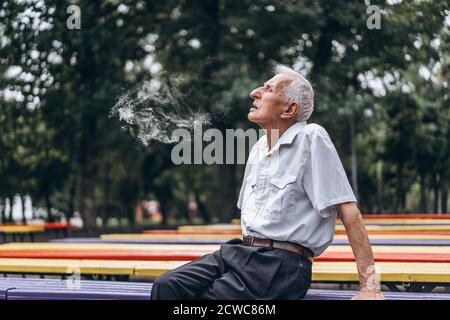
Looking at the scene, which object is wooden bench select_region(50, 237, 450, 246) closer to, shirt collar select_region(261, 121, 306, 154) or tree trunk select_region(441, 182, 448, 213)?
shirt collar select_region(261, 121, 306, 154)

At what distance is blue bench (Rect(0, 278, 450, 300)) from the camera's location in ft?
9.66

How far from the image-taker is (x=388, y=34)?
37.7 feet

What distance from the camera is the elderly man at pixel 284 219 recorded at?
269 cm

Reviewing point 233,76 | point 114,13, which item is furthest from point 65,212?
point 233,76

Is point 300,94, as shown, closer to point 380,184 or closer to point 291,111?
point 291,111

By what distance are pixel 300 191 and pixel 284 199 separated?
0.23 feet

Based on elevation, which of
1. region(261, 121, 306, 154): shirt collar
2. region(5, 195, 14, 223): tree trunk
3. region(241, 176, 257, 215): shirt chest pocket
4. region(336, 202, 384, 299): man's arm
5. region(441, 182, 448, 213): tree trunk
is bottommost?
region(5, 195, 14, 223): tree trunk

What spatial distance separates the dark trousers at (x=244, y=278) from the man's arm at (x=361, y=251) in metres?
0.23

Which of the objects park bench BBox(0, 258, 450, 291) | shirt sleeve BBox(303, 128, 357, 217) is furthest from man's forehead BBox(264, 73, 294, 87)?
park bench BBox(0, 258, 450, 291)

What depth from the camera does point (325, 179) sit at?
2.70 m

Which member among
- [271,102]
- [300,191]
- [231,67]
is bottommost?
[300,191]

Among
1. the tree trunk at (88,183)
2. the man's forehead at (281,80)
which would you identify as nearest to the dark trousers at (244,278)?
the man's forehead at (281,80)

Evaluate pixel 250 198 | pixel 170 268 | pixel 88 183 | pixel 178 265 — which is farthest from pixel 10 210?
pixel 250 198

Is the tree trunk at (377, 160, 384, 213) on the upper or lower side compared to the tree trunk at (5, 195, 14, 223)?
upper
